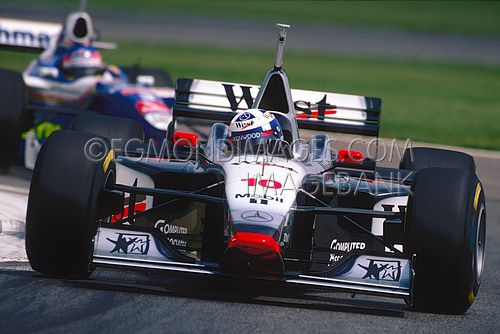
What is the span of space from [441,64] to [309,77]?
22.9 feet

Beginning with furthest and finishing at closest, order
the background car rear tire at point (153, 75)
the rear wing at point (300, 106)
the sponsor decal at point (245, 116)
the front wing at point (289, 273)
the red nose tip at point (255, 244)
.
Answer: the background car rear tire at point (153, 75) → the rear wing at point (300, 106) → the sponsor decal at point (245, 116) → the front wing at point (289, 273) → the red nose tip at point (255, 244)

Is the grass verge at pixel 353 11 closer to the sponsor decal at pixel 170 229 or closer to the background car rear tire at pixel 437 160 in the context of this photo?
the background car rear tire at pixel 437 160

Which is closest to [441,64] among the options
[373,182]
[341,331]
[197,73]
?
[197,73]

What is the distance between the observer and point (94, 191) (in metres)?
7.16

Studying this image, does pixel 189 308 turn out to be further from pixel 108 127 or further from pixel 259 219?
pixel 108 127

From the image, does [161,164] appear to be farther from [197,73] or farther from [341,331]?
[197,73]

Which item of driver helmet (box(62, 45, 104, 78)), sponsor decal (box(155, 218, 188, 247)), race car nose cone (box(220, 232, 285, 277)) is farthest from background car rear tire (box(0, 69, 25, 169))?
race car nose cone (box(220, 232, 285, 277))

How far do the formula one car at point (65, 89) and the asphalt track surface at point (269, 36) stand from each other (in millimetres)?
16781

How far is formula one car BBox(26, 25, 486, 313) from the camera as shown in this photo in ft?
23.1

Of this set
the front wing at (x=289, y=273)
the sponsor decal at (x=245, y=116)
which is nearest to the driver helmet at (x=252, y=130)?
the sponsor decal at (x=245, y=116)

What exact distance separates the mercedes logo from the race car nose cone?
20 centimetres

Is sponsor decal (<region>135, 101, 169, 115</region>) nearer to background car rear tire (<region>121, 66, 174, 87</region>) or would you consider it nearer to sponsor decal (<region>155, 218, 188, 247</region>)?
background car rear tire (<region>121, 66, 174, 87</region>)

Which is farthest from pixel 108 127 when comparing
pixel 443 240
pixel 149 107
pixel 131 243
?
pixel 149 107

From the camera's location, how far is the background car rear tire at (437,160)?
9617mm
